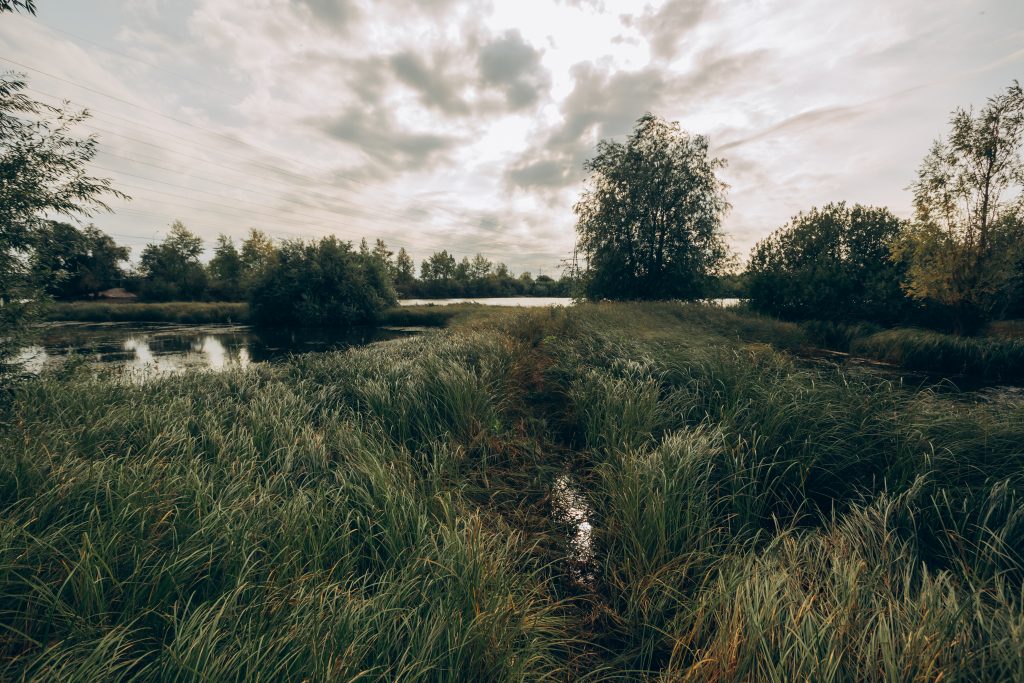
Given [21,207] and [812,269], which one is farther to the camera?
[812,269]

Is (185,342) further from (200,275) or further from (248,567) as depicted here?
(200,275)

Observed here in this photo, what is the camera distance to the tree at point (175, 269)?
4547cm

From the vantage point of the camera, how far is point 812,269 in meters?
21.6

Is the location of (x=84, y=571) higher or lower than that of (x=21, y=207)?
lower

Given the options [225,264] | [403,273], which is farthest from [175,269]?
[403,273]

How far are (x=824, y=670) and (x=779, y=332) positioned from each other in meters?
19.0

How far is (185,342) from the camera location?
65.7ft

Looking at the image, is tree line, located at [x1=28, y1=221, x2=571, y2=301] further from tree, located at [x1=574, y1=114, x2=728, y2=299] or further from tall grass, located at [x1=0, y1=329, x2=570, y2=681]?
tall grass, located at [x1=0, y1=329, x2=570, y2=681]

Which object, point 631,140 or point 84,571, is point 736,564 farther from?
point 631,140

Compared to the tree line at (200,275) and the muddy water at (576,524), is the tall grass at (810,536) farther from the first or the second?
the tree line at (200,275)

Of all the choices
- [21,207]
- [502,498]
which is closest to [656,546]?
[502,498]

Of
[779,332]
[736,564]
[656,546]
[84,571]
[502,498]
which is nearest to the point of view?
[84,571]

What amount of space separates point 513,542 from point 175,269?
7000 cm

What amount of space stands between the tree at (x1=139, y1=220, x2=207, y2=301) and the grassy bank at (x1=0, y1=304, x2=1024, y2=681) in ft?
179
